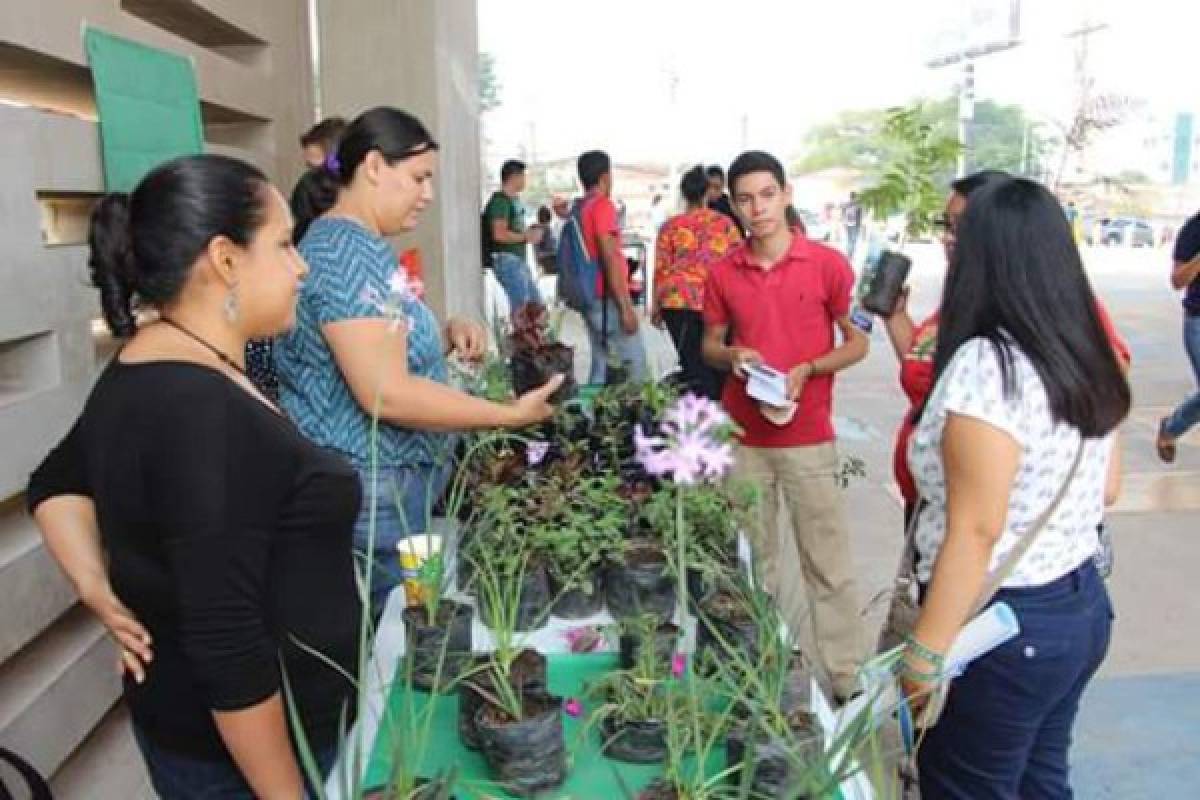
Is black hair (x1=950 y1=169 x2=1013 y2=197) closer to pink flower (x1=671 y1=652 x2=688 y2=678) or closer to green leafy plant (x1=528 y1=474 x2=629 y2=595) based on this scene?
green leafy plant (x1=528 y1=474 x2=629 y2=595)

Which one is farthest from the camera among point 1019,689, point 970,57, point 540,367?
point 970,57

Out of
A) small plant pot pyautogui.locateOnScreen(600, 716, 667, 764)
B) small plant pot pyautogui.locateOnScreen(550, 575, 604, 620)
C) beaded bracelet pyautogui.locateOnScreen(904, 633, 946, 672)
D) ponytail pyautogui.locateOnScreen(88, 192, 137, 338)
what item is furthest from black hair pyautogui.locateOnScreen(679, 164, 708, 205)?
ponytail pyautogui.locateOnScreen(88, 192, 137, 338)

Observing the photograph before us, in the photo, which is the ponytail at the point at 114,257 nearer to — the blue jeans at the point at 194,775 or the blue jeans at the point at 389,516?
the blue jeans at the point at 194,775

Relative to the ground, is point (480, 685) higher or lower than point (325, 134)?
lower

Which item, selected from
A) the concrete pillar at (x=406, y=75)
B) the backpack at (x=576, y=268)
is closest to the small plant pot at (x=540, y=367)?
the concrete pillar at (x=406, y=75)

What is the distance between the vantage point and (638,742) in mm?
1566

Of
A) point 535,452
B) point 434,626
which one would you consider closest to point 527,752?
point 434,626

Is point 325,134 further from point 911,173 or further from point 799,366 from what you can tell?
point 911,173

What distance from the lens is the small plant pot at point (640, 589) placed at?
202cm

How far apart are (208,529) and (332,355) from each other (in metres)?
0.79

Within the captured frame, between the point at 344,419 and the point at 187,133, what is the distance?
1042 millimetres

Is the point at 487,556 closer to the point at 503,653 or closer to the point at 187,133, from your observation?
the point at 503,653

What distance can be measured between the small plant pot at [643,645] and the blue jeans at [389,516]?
1.63 ft

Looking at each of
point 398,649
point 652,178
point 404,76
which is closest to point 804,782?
point 398,649
